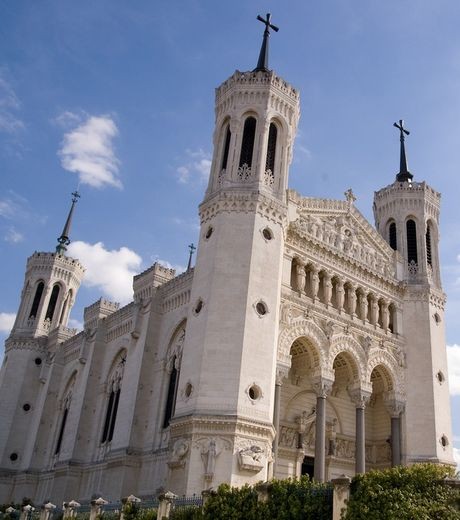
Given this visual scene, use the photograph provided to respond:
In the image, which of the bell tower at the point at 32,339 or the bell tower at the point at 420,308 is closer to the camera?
the bell tower at the point at 420,308

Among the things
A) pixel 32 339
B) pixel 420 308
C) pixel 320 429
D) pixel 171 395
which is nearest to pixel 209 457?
pixel 320 429

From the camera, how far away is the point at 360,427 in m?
28.5

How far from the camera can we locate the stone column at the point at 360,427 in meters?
27.8

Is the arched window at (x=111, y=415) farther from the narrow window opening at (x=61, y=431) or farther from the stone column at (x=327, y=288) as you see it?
the stone column at (x=327, y=288)

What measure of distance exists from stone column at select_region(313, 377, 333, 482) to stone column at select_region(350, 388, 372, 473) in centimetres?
200

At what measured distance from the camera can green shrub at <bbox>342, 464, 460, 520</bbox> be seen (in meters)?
12.5

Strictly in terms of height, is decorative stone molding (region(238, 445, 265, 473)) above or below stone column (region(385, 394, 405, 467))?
below

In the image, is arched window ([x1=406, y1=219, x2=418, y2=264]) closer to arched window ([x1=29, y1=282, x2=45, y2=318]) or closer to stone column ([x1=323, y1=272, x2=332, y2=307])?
stone column ([x1=323, y1=272, x2=332, y2=307])

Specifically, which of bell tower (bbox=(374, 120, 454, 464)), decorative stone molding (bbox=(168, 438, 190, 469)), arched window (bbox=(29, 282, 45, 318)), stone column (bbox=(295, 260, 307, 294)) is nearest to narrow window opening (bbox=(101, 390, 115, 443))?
decorative stone molding (bbox=(168, 438, 190, 469))

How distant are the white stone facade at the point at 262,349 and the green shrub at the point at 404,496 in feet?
31.1

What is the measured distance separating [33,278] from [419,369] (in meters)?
32.0

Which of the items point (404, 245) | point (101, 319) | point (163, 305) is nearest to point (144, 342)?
point (163, 305)

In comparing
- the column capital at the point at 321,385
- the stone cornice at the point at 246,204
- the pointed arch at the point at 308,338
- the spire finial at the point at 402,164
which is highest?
the spire finial at the point at 402,164

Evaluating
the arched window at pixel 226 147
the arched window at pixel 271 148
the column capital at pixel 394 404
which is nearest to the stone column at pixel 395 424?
the column capital at pixel 394 404
